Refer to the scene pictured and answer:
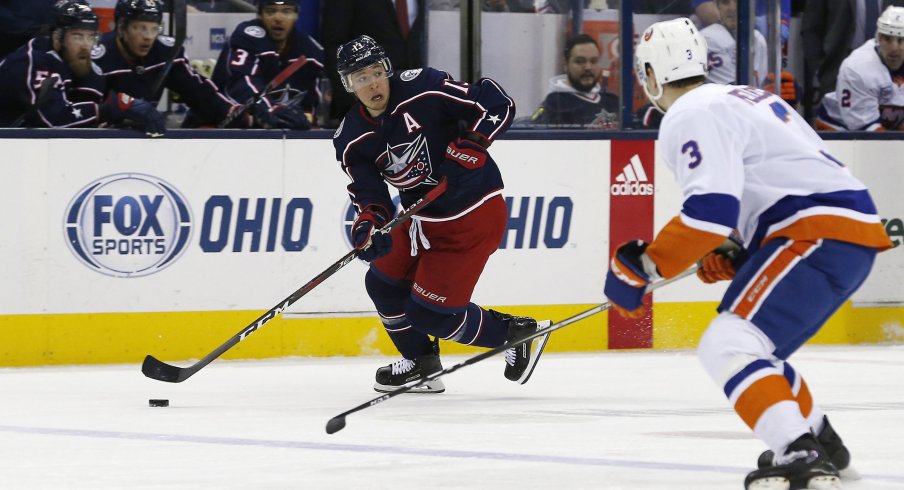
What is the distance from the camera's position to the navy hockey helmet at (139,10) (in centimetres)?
660

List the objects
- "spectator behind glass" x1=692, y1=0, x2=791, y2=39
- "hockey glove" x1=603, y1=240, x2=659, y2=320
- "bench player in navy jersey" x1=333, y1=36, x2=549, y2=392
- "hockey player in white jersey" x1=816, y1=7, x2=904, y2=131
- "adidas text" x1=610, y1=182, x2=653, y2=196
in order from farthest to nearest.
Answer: "hockey player in white jersey" x1=816, y1=7, x2=904, y2=131 < "spectator behind glass" x1=692, y1=0, x2=791, y2=39 < "adidas text" x1=610, y1=182, x2=653, y2=196 < "bench player in navy jersey" x1=333, y1=36, x2=549, y2=392 < "hockey glove" x1=603, y1=240, x2=659, y2=320

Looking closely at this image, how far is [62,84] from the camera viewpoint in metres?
6.52

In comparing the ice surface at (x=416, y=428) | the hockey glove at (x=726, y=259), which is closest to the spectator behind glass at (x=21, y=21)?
the ice surface at (x=416, y=428)

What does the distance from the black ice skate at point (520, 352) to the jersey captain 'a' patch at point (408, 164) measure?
562mm

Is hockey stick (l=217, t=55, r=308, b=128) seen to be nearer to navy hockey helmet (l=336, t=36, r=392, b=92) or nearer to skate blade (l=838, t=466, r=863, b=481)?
navy hockey helmet (l=336, t=36, r=392, b=92)

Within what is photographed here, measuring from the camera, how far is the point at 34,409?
5.25 meters

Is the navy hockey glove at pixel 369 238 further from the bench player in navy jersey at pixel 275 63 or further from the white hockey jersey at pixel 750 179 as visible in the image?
the white hockey jersey at pixel 750 179

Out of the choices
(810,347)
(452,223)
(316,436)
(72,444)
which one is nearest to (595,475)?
(316,436)

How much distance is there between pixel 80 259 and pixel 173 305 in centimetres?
41

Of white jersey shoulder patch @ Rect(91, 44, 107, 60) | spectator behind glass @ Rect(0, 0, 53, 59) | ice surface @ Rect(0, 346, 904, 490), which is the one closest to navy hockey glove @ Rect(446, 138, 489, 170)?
ice surface @ Rect(0, 346, 904, 490)

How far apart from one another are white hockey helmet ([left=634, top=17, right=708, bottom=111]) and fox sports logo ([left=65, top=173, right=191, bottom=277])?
3254 mm

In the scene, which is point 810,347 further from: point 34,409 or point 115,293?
point 34,409

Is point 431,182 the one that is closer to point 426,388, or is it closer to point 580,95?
point 426,388

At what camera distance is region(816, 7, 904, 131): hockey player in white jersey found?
7.85 m
